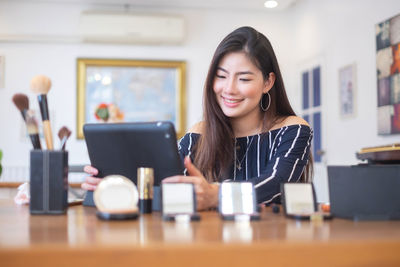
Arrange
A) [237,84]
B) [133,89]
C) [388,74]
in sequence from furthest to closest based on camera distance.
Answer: [133,89] < [388,74] < [237,84]

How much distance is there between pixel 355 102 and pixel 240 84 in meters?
2.58

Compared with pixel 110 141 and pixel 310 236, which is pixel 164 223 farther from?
pixel 110 141

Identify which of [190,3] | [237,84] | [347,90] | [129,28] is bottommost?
[237,84]

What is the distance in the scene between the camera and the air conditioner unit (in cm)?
536

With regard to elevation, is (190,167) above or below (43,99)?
below

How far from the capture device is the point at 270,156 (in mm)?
1730

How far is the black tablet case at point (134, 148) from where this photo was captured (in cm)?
112

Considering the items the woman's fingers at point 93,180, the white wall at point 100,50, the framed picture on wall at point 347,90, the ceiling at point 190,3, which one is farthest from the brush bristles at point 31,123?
the ceiling at point 190,3

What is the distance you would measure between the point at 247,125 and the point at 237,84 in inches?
8.0

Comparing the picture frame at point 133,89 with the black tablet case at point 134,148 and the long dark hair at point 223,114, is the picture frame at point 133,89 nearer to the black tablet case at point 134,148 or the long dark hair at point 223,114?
the long dark hair at point 223,114

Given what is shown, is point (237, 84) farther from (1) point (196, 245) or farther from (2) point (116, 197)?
(1) point (196, 245)

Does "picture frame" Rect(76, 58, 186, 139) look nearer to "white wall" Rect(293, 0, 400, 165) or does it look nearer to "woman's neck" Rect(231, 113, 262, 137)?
"white wall" Rect(293, 0, 400, 165)

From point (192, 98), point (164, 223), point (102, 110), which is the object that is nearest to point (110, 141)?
point (164, 223)

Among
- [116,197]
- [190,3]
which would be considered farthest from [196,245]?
[190,3]
